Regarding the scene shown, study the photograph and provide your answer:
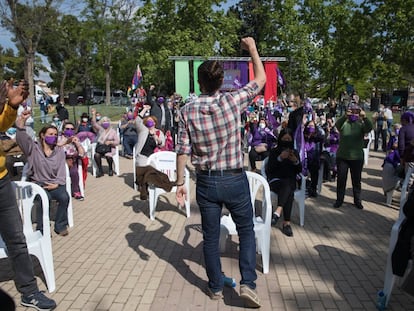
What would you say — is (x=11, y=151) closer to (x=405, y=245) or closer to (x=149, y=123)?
(x=149, y=123)

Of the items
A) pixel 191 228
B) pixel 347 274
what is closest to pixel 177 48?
pixel 191 228

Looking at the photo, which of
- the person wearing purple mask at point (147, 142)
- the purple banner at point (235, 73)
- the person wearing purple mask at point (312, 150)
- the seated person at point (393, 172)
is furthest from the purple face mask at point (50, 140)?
the purple banner at point (235, 73)

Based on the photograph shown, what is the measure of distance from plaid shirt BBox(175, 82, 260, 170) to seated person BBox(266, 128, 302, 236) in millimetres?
2278

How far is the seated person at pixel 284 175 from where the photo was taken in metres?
5.07

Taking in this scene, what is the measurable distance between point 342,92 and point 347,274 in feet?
107

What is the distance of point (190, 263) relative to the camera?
13.6ft

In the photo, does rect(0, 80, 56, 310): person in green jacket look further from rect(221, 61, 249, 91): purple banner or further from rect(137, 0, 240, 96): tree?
rect(137, 0, 240, 96): tree

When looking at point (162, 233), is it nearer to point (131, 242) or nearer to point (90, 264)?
point (131, 242)

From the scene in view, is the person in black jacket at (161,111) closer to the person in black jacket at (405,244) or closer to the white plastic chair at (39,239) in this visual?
the white plastic chair at (39,239)

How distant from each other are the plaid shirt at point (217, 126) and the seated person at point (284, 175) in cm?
228

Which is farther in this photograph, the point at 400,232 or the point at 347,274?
the point at 347,274

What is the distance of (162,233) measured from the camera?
16.9 feet

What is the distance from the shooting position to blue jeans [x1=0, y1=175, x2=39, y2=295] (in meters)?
2.91

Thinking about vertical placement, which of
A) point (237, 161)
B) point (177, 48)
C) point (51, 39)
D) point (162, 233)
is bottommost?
point (162, 233)
